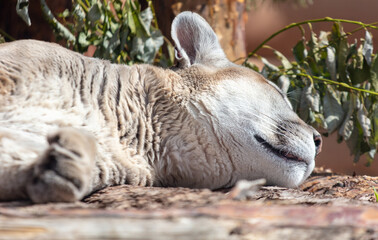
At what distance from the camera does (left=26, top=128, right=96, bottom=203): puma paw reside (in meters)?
1.53

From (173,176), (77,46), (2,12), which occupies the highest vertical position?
(2,12)

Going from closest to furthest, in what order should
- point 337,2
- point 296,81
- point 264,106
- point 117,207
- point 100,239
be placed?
1. point 100,239
2. point 117,207
3. point 264,106
4. point 296,81
5. point 337,2

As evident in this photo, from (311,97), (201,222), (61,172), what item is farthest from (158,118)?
(311,97)

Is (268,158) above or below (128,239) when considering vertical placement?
below

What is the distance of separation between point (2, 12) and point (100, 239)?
154 inches

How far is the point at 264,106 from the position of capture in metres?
2.59

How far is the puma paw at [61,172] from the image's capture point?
1529 mm

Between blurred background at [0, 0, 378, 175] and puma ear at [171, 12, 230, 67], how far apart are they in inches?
67.7

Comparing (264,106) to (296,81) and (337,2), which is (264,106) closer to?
(296,81)

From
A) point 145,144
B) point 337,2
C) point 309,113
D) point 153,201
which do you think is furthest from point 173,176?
point 337,2

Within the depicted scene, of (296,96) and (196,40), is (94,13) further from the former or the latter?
(296,96)

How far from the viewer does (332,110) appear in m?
3.74

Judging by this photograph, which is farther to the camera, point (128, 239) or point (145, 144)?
point (145, 144)

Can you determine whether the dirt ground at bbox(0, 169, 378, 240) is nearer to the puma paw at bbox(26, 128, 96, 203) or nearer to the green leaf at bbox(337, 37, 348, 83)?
the puma paw at bbox(26, 128, 96, 203)
